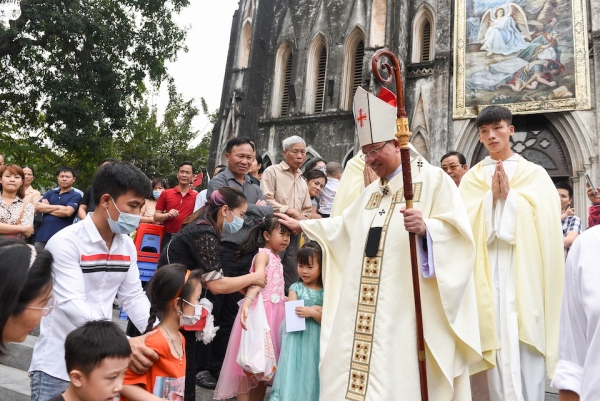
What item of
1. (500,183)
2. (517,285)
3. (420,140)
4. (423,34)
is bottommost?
(517,285)

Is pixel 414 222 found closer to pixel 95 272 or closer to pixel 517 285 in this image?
pixel 517 285

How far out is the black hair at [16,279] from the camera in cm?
179

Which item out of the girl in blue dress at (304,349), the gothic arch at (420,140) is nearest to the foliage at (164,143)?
the gothic arch at (420,140)

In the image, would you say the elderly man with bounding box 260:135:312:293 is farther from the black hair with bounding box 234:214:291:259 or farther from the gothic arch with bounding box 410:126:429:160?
the gothic arch with bounding box 410:126:429:160

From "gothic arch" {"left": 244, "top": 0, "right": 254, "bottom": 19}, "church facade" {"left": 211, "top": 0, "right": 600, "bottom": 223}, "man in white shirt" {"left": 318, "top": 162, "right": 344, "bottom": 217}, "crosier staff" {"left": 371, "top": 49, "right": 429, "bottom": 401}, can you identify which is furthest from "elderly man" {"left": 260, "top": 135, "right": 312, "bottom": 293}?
"gothic arch" {"left": 244, "top": 0, "right": 254, "bottom": 19}

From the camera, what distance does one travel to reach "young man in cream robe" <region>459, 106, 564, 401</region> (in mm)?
3863

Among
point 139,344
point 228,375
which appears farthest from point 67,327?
point 228,375

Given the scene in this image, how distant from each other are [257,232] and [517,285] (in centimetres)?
230

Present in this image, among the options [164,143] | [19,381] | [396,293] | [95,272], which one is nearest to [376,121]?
[396,293]

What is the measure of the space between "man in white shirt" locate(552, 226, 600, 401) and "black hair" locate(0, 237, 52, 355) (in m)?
1.94

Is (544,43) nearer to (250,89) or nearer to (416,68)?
(416,68)

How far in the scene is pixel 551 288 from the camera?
4.14m

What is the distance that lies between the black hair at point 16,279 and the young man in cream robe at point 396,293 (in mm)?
2116

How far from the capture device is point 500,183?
4199mm
